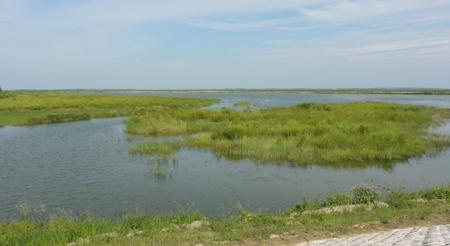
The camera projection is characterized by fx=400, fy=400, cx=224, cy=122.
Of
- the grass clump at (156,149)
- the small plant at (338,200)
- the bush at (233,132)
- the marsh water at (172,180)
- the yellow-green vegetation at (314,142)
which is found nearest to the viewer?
the small plant at (338,200)

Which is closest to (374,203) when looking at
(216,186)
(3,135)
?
(216,186)

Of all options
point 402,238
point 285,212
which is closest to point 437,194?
point 285,212

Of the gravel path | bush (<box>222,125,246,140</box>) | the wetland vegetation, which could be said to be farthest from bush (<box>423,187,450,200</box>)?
bush (<box>222,125,246,140</box>)

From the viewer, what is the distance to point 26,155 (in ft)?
70.1

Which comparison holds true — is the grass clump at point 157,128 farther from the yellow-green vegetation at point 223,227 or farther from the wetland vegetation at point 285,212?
the yellow-green vegetation at point 223,227

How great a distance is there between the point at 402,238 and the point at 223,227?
3658 mm

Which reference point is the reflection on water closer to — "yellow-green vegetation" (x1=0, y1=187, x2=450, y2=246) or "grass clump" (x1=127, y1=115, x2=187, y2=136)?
"yellow-green vegetation" (x1=0, y1=187, x2=450, y2=246)

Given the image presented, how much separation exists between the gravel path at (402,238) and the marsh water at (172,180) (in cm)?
350

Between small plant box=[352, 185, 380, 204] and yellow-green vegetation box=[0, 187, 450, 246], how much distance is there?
570mm

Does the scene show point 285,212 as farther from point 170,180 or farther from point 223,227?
point 170,180

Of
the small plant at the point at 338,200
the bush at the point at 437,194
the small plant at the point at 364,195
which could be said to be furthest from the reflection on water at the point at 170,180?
the bush at the point at 437,194

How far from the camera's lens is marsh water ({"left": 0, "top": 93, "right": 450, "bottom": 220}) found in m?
12.5

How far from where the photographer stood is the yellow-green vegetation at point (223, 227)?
7.93 m

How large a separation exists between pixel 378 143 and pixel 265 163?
21.3 ft
